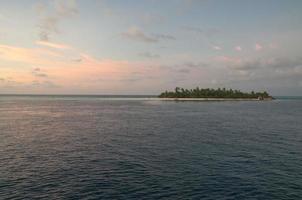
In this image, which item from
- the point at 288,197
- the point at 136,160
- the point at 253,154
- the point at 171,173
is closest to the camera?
the point at 288,197

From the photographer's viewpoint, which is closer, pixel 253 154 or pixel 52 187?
pixel 52 187

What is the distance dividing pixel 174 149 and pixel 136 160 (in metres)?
9.35

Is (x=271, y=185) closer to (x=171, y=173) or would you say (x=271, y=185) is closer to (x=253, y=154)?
(x=171, y=173)

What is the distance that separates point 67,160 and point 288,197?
27.3 metres

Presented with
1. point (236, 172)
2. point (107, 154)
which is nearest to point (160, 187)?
point (236, 172)

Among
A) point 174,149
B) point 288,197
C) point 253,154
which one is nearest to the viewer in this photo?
point 288,197

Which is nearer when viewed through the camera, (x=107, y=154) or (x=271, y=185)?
(x=271, y=185)

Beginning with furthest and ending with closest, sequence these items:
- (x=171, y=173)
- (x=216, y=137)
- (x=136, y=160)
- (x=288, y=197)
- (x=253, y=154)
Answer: (x=216, y=137) < (x=253, y=154) < (x=136, y=160) < (x=171, y=173) < (x=288, y=197)

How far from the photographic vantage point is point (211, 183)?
3058cm

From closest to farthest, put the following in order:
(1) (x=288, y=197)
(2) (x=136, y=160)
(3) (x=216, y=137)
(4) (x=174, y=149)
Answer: (1) (x=288, y=197) < (2) (x=136, y=160) < (4) (x=174, y=149) < (3) (x=216, y=137)

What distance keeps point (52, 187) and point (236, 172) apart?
20.6 meters

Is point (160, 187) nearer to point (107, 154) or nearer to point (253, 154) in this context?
point (107, 154)

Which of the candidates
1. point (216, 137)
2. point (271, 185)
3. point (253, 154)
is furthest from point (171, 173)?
point (216, 137)

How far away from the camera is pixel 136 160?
39.8m
